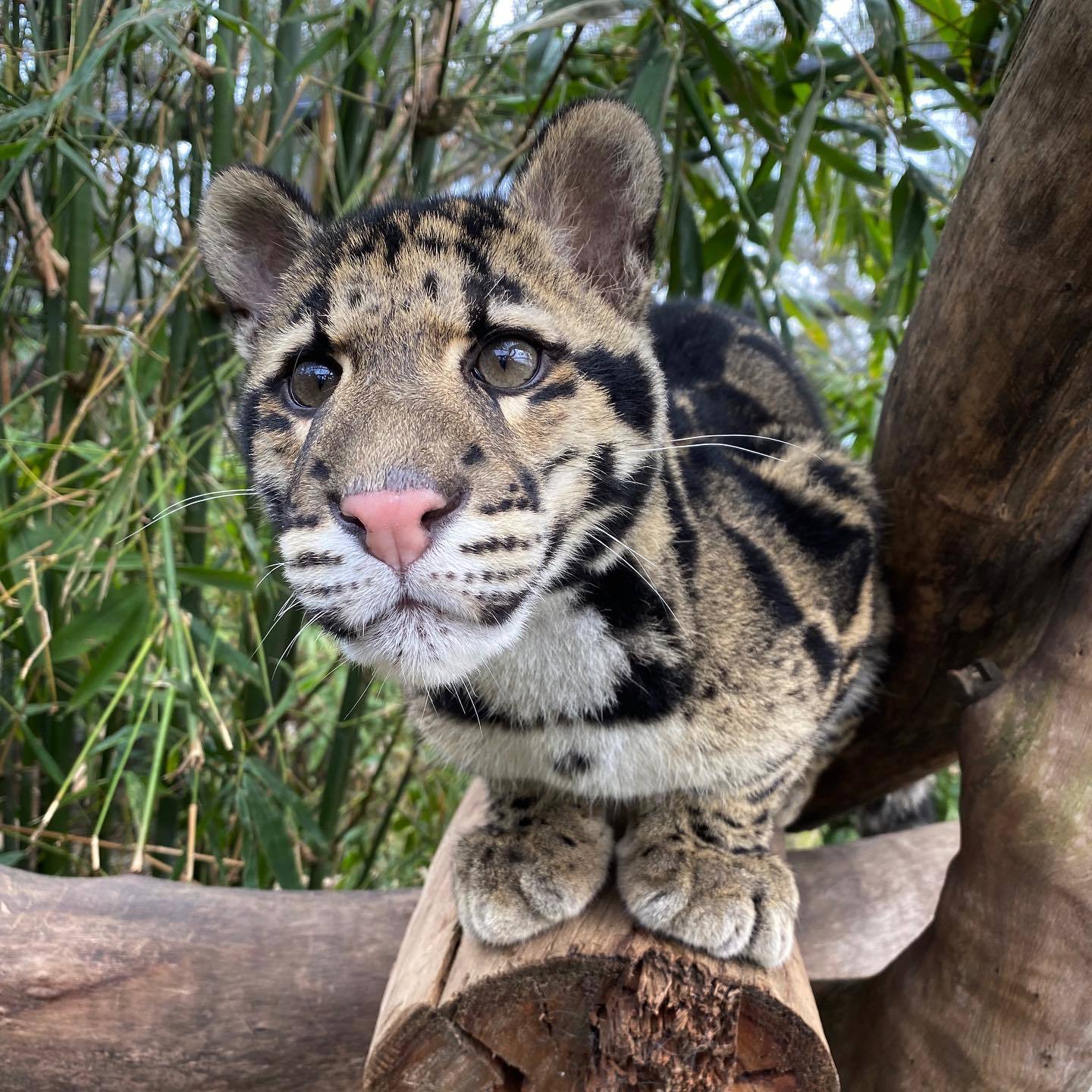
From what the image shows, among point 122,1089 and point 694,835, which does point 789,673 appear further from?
point 122,1089

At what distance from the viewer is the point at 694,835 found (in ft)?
5.89

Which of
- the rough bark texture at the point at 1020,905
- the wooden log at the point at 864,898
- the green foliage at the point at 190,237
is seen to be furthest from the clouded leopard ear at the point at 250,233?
the wooden log at the point at 864,898

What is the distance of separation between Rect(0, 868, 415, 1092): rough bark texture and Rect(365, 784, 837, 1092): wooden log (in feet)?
1.64

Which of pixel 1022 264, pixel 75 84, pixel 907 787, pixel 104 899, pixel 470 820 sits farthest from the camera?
pixel 907 787

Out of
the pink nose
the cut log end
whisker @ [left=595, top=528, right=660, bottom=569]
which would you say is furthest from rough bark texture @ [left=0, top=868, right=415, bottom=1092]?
the pink nose

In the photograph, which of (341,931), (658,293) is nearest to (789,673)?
(341,931)

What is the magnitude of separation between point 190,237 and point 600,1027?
6.64 ft

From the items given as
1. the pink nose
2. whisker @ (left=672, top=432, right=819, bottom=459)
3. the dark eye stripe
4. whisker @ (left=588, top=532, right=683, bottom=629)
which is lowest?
whisker @ (left=588, top=532, right=683, bottom=629)

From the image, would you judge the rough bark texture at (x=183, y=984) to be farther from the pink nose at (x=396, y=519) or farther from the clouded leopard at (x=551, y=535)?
the pink nose at (x=396, y=519)

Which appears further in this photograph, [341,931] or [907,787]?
[907,787]

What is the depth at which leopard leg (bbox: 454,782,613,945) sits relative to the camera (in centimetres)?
162

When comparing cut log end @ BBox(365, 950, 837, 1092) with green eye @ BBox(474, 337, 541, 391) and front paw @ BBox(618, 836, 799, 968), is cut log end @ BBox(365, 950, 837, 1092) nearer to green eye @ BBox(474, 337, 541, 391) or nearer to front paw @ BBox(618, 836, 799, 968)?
front paw @ BBox(618, 836, 799, 968)

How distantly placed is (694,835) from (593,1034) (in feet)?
1.34

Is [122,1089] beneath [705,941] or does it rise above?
beneath
